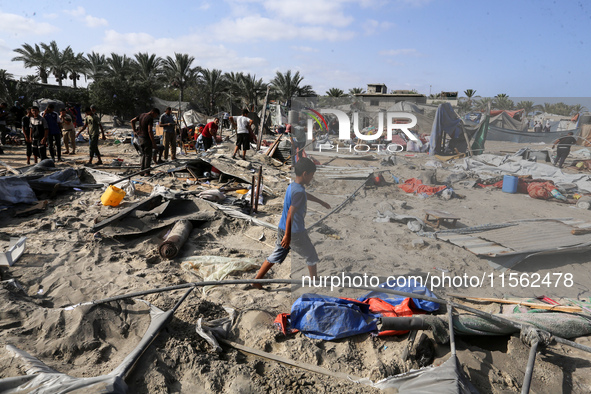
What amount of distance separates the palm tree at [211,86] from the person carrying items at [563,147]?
91.5 feet

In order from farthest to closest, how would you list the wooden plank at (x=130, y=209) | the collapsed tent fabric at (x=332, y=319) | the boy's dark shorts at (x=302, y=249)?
1. the wooden plank at (x=130, y=209)
2. the boy's dark shorts at (x=302, y=249)
3. the collapsed tent fabric at (x=332, y=319)

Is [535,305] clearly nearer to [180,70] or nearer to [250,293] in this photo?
[250,293]

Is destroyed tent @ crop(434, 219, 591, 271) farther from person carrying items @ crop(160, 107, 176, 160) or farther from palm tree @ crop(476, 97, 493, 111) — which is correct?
person carrying items @ crop(160, 107, 176, 160)

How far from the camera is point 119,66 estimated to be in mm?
27344

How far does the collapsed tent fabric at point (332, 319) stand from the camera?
2812 mm

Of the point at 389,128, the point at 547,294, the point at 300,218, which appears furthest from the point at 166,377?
the point at 547,294

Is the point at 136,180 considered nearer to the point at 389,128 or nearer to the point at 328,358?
the point at 389,128

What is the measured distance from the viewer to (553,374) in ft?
7.88

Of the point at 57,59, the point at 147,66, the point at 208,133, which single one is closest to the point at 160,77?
the point at 147,66

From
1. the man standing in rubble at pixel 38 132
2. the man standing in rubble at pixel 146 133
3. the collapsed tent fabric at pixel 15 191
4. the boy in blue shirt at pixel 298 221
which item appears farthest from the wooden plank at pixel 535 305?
the man standing in rubble at pixel 38 132

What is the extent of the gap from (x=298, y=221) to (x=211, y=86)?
95.9 feet

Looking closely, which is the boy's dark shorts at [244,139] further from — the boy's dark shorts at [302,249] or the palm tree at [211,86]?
the palm tree at [211,86]

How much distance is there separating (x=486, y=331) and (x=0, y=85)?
76.7 feet

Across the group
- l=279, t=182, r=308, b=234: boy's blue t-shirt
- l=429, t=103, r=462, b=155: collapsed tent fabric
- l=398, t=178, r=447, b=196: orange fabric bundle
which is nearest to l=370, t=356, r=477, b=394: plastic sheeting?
l=279, t=182, r=308, b=234: boy's blue t-shirt
